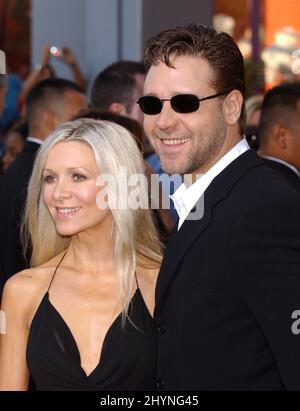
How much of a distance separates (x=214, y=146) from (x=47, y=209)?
4.06 ft

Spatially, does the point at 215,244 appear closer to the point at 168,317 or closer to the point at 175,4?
the point at 168,317

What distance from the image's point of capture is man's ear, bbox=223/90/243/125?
10.2 feet

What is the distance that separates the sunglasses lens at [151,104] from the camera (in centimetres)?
314

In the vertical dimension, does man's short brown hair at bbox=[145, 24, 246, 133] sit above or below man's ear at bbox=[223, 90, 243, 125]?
above

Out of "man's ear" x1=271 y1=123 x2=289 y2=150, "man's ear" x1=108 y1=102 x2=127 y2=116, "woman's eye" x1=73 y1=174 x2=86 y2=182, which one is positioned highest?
"man's ear" x1=108 y1=102 x2=127 y2=116

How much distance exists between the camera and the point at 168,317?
2.95 metres

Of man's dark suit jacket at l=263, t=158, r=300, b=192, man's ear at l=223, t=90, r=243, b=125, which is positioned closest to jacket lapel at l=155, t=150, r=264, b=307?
man's ear at l=223, t=90, r=243, b=125

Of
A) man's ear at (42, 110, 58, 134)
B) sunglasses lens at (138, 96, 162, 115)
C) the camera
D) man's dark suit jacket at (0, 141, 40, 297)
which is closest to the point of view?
sunglasses lens at (138, 96, 162, 115)

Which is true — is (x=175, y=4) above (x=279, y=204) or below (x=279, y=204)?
above

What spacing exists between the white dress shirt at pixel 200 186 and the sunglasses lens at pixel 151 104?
0.28 m

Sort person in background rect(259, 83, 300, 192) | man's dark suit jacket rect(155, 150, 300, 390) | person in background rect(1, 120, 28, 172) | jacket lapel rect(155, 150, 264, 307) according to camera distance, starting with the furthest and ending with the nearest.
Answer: person in background rect(1, 120, 28, 172) → person in background rect(259, 83, 300, 192) → jacket lapel rect(155, 150, 264, 307) → man's dark suit jacket rect(155, 150, 300, 390)

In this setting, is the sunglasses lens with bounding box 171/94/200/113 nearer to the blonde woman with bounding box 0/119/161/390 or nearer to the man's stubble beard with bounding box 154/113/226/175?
the man's stubble beard with bounding box 154/113/226/175

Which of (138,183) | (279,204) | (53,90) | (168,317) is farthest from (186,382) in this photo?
(53,90)

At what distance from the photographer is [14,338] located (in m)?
3.70
